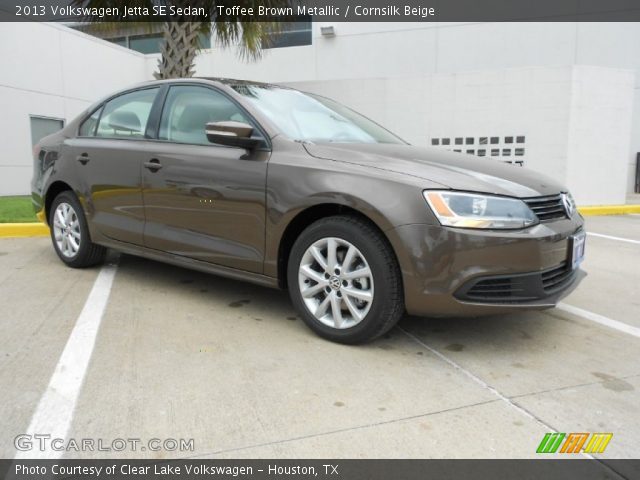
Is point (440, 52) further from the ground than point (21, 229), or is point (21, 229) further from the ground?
point (440, 52)

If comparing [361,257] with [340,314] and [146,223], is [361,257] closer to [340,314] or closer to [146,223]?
[340,314]

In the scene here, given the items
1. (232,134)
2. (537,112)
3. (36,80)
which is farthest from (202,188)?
(36,80)

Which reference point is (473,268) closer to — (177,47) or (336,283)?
(336,283)

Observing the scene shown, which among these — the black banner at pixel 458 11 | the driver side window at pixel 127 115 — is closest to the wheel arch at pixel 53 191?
the driver side window at pixel 127 115

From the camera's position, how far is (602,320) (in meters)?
3.63

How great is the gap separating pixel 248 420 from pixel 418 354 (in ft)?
3.77

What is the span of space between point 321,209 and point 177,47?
22.8ft

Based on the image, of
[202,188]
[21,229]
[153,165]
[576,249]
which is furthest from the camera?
[21,229]

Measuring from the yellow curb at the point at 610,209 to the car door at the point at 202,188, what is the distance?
854cm

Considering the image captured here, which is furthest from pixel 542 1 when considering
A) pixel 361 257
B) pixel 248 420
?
pixel 248 420

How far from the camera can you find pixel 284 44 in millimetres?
15281

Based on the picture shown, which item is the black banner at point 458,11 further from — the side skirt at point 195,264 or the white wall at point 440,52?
the side skirt at point 195,264

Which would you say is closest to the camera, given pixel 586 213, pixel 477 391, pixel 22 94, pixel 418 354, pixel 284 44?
pixel 477 391
